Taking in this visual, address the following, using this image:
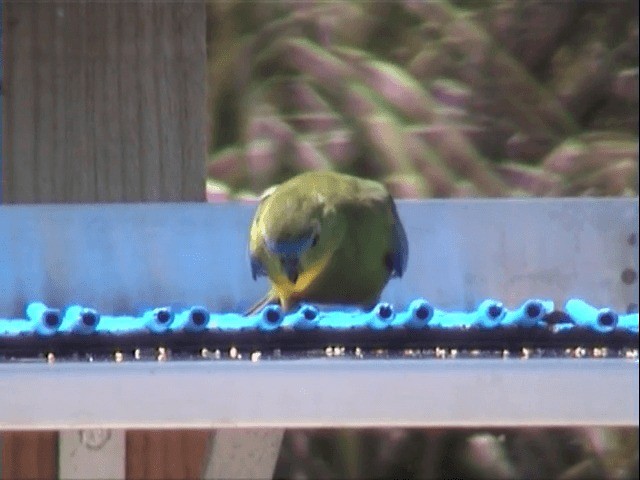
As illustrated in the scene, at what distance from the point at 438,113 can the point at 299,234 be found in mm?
1189

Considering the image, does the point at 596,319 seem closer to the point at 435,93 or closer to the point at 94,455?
the point at 94,455

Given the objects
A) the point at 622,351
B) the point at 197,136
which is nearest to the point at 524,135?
the point at 197,136

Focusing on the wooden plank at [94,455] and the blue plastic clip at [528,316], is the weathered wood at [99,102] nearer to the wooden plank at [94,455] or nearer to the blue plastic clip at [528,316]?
the wooden plank at [94,455]

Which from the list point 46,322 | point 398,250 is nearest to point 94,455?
point 398,250

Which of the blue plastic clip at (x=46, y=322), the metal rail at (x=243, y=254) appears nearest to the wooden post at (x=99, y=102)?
the metal rail at (x=243, y=254)

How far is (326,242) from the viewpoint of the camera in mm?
2291

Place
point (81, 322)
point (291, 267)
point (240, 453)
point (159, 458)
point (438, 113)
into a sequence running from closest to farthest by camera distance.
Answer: point (81, 322)
point (291, 267)
point (240, 453)
point (159, 458)
point (438, 113)

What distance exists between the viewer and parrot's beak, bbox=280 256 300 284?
2168 mm

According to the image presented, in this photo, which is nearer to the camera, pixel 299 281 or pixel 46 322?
pixel 46 322

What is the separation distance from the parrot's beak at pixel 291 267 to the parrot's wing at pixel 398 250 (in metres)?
0.19

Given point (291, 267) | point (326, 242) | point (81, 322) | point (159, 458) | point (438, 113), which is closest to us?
point (81, 322)

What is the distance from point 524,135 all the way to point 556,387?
6.16 feet

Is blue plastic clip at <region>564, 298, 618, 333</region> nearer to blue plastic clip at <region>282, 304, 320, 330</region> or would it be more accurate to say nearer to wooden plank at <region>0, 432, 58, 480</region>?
blue plastic clip at <region>282, 304, 320, 330</region>

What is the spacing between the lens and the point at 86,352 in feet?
5.42
